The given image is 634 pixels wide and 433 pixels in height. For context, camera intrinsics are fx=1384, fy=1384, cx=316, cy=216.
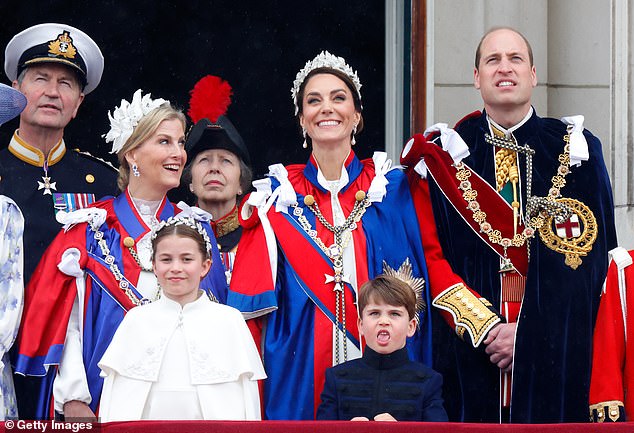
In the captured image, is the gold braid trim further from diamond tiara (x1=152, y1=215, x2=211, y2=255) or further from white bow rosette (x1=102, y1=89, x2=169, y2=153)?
white bow rosette (x1=102, y1=89, x2=169, y2=153)

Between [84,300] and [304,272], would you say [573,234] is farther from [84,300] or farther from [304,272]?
[84,300]

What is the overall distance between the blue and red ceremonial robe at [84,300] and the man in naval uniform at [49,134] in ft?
1.57

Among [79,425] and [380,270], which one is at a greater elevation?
[380,270]

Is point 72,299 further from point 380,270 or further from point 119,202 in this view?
point 380,270

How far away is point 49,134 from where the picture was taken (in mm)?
6141

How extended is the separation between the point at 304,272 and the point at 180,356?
67cm

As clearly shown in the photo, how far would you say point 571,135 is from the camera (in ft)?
18.1

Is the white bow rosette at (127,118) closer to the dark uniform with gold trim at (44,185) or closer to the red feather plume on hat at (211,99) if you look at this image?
the dark uniform with gold trim at (44,185)

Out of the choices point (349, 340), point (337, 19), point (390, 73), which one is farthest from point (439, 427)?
point (337, 19)

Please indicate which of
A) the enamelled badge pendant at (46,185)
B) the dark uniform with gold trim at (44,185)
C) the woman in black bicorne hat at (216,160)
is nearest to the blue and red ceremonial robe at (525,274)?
the woman in black bicorne hat at (216,160)

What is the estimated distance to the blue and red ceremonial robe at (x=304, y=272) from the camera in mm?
5309

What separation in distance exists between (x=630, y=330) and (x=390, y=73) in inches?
113
